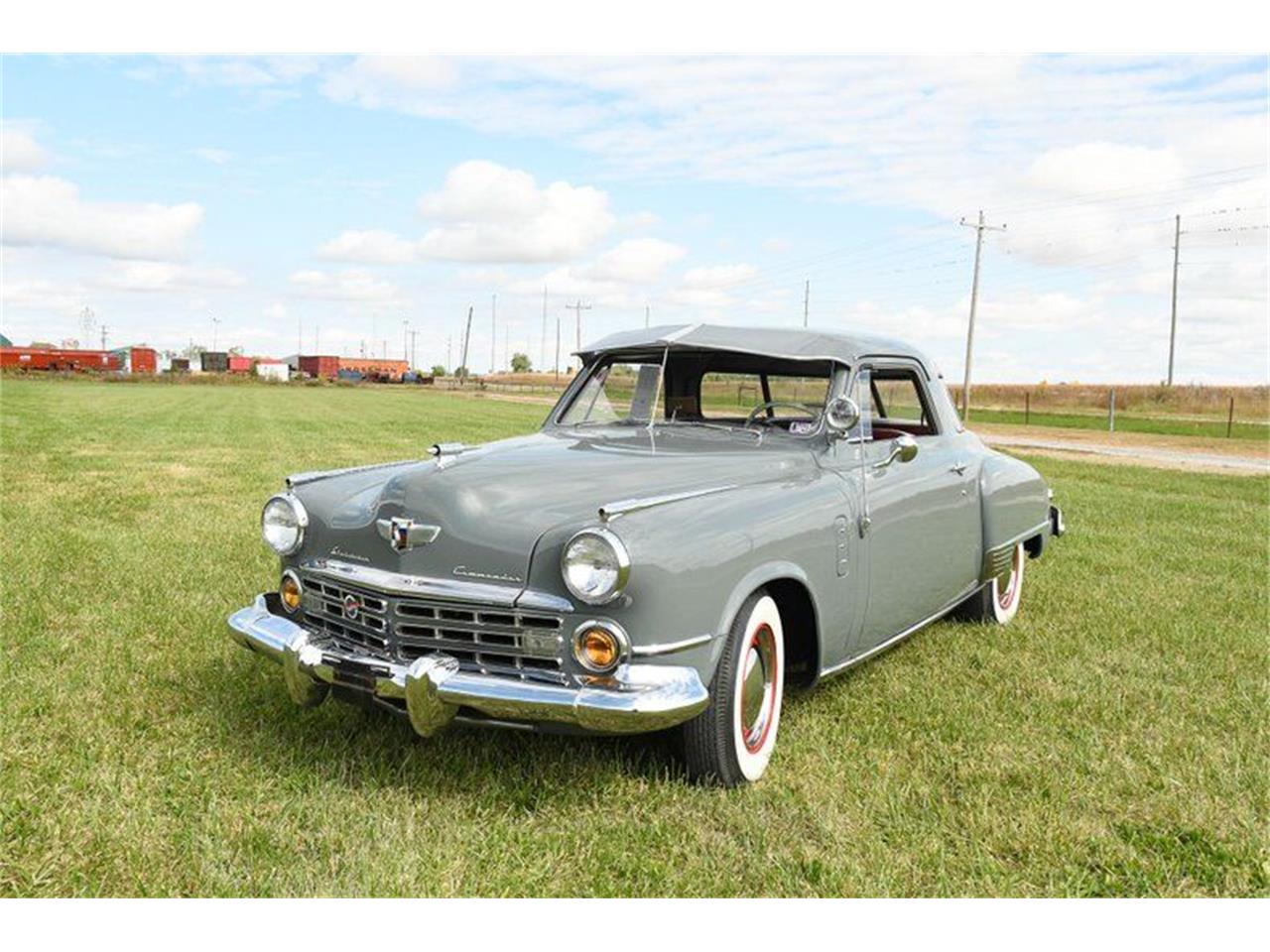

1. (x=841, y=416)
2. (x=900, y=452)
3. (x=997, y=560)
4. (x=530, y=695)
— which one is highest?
(x=841, y=416)

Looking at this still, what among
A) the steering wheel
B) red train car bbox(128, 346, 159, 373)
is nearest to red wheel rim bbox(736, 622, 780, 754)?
the steering wheel

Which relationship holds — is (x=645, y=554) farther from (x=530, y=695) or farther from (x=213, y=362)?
(x=213, y=362)

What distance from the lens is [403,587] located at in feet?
11.5

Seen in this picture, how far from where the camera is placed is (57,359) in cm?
7819

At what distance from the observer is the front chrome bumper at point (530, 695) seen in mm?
3180

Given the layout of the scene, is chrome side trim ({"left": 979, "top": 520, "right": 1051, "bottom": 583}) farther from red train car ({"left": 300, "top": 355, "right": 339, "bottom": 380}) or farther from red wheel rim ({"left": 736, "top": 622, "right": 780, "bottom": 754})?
red train car ({"left": 300, "top": 355, "right": 339, "bottom": 380})

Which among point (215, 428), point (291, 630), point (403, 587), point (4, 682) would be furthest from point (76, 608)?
point (215, 428)

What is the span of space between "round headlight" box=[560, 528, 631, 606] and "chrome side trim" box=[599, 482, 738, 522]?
0.36 ft

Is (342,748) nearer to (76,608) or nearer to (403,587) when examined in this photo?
(403,587)

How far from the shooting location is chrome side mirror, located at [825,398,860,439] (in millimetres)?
4453

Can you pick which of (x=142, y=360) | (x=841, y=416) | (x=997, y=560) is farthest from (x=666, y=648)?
(x=142, y=360)

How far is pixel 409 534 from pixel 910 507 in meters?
2.35

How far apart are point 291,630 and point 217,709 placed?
2.45ft

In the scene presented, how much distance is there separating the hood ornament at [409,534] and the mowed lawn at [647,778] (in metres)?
0.58
